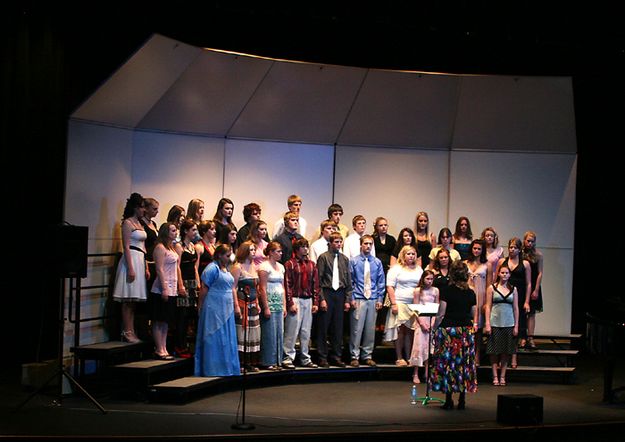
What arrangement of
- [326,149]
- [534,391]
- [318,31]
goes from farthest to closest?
[326,149] → [318,31] → [534,391]

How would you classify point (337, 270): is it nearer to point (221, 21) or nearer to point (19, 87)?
point (221, 21)

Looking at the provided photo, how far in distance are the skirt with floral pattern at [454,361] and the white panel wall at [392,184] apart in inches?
144

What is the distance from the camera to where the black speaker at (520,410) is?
328 inches

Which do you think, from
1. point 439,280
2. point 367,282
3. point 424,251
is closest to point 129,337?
point 367,282

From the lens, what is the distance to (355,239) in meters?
11.4

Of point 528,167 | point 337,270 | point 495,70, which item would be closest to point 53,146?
point 337,270

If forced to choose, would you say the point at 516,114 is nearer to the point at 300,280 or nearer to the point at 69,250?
the point at 300,280

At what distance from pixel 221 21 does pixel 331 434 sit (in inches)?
207

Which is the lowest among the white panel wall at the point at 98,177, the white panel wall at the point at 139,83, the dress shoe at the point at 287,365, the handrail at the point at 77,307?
the dress shoe at the point at 287,365

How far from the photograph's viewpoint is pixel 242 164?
12.1 m

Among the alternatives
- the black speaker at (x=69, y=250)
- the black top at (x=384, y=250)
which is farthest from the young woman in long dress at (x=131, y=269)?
the black top at (x=384, y=250)

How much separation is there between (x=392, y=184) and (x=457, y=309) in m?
3.82

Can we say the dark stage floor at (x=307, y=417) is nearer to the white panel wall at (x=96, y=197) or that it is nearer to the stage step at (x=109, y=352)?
the stage step at (x=109, y=352)

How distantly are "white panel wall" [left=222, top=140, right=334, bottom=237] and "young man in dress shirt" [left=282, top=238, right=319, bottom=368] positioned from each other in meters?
Answer: 1.71
